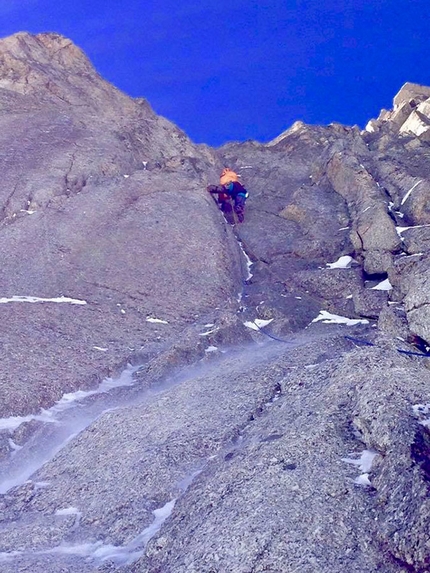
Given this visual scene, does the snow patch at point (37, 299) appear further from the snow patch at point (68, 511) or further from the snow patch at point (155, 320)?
the snow patch at point (68, 511)

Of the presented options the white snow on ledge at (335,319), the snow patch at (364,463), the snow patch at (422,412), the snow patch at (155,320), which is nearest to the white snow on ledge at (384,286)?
the white snow on ledge at (335,319)

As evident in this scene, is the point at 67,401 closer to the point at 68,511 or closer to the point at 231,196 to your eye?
the point at 68,511

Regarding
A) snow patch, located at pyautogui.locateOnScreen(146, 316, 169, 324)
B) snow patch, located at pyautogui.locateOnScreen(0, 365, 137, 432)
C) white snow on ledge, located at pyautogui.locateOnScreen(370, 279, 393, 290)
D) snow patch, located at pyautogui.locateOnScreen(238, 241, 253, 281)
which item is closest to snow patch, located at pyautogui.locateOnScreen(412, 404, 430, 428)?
snow patch, located at pyautogui.locateOnScreen(0, 365, 137, 432)

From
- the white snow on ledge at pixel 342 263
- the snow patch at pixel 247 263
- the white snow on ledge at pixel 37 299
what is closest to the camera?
the white snow on ledge at pixel 37 299

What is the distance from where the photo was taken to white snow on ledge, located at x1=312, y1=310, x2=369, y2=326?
30358 millimetres

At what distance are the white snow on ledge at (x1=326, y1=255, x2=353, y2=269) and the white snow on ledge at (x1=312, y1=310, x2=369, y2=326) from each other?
356 cm

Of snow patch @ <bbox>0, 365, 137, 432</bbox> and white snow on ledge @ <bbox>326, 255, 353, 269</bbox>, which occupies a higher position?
white snow on ledge @ <bbox>326, 255, 353, 269</bbox>

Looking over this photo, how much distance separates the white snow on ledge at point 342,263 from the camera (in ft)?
114

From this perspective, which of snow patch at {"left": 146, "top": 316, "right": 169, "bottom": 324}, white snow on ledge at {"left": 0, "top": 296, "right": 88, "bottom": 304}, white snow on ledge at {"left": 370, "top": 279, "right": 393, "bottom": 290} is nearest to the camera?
white snow on ledge at {"left": 0, "top": 296, "right": 88, "bottom": 304}

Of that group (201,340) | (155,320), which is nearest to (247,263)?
(155,320)

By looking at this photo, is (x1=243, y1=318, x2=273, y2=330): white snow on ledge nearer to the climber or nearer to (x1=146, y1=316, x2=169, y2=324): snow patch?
(x1=146, y1=316, x2=169, y2=324): snow patch

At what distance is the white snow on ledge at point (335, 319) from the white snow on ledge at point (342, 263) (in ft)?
11.7

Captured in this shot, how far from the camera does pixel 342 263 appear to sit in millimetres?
35000

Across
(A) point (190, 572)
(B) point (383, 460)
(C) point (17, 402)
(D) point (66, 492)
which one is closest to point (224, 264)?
(C) point (17, 402)
